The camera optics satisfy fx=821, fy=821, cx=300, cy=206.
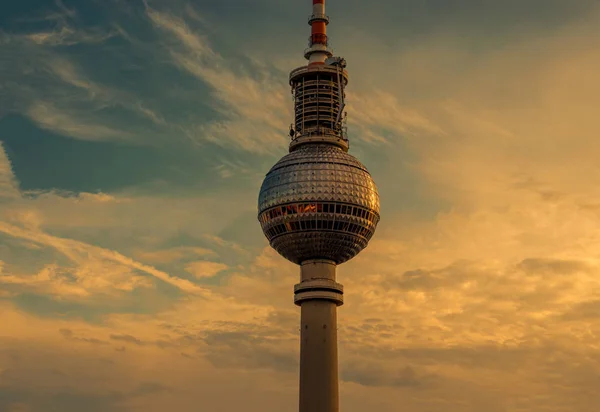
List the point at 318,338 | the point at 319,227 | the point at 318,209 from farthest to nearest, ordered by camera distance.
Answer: the point at 319,227 → the point at 318,209 → the point at 318,338

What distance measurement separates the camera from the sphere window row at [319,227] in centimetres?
14912

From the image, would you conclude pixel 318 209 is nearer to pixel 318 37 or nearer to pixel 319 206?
pixel 319 206

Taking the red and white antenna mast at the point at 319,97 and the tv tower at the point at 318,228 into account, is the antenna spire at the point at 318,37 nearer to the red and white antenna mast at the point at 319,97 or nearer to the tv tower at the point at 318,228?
the red and white antenna mast at the point at 319,97

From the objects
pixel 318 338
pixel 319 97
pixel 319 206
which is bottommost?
pixel 318 338

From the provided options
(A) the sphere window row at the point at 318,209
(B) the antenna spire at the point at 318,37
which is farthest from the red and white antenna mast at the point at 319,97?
(A) the sphere window row at the point at 318,209

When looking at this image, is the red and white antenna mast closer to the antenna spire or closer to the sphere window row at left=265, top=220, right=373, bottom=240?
the antenna spire

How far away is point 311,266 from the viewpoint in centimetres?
15238

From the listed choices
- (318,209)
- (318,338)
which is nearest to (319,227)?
(318,209)

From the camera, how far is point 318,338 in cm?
14662

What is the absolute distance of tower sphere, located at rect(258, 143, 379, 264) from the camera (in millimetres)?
149250

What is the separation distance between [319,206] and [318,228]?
4.02m

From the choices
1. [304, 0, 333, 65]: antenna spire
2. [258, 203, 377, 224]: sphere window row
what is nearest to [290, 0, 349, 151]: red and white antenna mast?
[304, 0, 333, 65]: antenna spire

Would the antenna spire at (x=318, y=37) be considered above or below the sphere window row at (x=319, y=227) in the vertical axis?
above

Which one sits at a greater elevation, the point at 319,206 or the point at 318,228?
the point at 319,206
